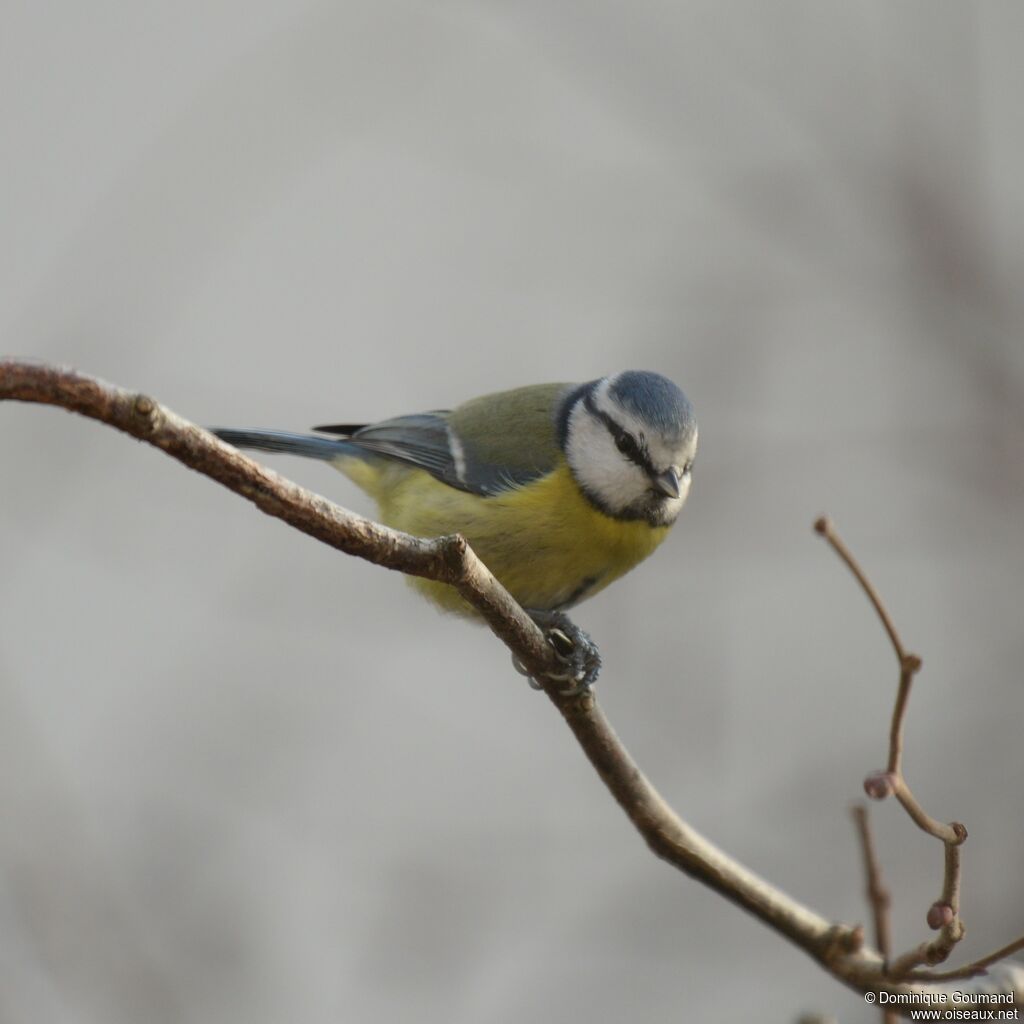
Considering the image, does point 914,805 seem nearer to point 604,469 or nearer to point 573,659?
point 573,659

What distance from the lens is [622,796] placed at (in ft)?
4.69

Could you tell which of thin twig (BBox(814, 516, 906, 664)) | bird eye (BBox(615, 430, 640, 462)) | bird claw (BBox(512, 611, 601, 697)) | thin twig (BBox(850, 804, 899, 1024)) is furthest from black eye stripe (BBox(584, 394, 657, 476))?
thin twig (BBox(814, 516, 906, 664))

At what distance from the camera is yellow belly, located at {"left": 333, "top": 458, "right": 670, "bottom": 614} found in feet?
6.75

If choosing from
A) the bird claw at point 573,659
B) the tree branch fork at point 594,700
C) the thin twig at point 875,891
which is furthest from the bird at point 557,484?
the thin twig at point 875,891

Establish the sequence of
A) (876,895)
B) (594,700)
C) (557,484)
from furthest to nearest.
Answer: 1. (557,484)
2. (594,700)
3. (876,895)

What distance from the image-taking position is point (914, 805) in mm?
925

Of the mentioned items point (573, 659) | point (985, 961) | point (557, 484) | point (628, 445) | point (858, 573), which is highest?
point (628, 445)

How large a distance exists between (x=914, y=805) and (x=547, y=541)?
3.84 ft

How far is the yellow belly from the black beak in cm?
10

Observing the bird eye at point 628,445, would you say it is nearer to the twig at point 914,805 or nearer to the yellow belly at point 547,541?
the yellow belly at point 547,541

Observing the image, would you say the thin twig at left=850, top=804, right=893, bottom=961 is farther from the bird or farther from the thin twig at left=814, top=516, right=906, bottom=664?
the bird

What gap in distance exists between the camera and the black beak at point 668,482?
6.51ft

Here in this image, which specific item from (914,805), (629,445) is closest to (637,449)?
(629,445)

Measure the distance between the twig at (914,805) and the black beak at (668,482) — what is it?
1.02 metres
